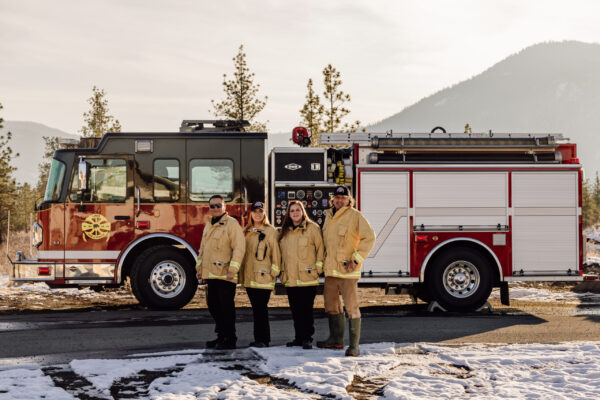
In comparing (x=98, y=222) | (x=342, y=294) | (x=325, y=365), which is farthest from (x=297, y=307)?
(x=98, y=222)

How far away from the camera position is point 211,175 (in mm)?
10805

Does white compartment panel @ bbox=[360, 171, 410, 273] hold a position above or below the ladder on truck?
below

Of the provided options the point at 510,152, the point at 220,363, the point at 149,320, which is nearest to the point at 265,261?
the point at 220,363

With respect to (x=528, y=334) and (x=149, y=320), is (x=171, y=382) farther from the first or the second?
(x=528, y=334)

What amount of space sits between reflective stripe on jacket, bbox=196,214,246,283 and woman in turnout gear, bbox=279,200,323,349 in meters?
0.52

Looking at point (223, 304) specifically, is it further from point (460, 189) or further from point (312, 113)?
point (312, 113)

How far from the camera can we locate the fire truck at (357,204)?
34.7 feet

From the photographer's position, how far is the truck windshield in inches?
419

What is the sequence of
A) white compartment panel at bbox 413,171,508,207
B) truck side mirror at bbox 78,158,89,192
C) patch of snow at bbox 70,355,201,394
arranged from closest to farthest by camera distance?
patch of snow at bbox 70,355,201,394, truck side mirror at bbox 78,158,89,192, white compartment panel at bbox 413,171,508,207

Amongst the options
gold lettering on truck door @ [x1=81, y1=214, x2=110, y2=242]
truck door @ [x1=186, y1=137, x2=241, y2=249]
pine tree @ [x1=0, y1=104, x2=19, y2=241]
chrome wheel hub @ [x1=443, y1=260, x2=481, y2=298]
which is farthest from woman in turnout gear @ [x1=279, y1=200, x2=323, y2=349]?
pine tree @ [x1=0, y1=104, x2=19, y2=241]

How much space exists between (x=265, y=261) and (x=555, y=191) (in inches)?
223

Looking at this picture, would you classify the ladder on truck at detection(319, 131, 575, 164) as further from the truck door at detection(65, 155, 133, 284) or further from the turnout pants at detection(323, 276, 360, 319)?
the turnout pants at detection(323, 276, 360, 319)

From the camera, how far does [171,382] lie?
6.04 metres

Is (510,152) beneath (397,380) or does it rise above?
above
